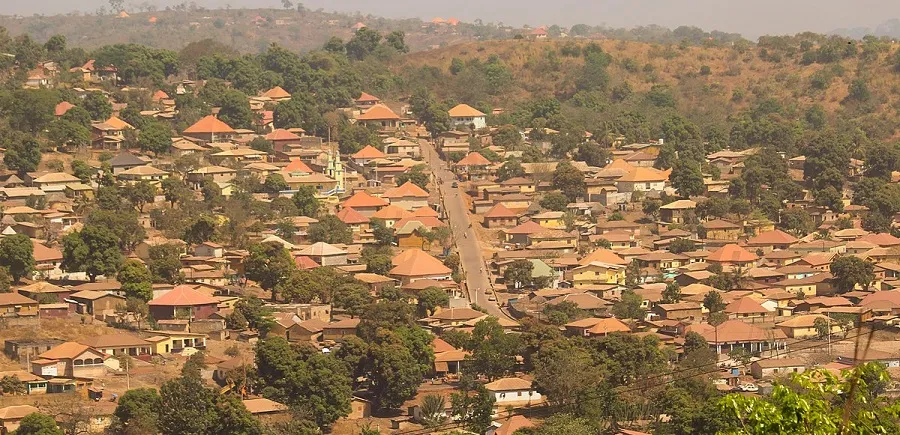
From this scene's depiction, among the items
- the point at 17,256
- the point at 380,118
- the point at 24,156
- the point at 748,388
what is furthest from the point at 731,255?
the point at 380,118

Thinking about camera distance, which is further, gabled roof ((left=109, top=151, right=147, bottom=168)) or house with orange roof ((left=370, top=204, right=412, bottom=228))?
gabled roof ((left=109, top=151, right=147, bottom=168))

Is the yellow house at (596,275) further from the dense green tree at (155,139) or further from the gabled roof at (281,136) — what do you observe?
the gabled roof at (281,136)

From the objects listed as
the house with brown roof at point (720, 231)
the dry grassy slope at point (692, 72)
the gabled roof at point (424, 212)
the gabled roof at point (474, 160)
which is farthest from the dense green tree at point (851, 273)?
the dry grassy slope at point (692, 72)

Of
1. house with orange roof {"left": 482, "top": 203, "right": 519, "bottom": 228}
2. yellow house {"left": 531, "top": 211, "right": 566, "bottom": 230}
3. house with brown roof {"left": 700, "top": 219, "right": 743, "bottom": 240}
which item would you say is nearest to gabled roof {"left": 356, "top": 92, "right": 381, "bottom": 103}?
house with orange roof {"left": 482, "top": 203, "right": 519, "bottom": 228}

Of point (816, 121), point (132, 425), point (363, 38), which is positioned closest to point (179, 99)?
point (363, 38)

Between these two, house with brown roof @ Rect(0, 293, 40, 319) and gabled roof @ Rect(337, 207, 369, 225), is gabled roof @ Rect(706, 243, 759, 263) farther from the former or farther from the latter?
house with brown roof @ Rect(0, 293, 40, 319)
